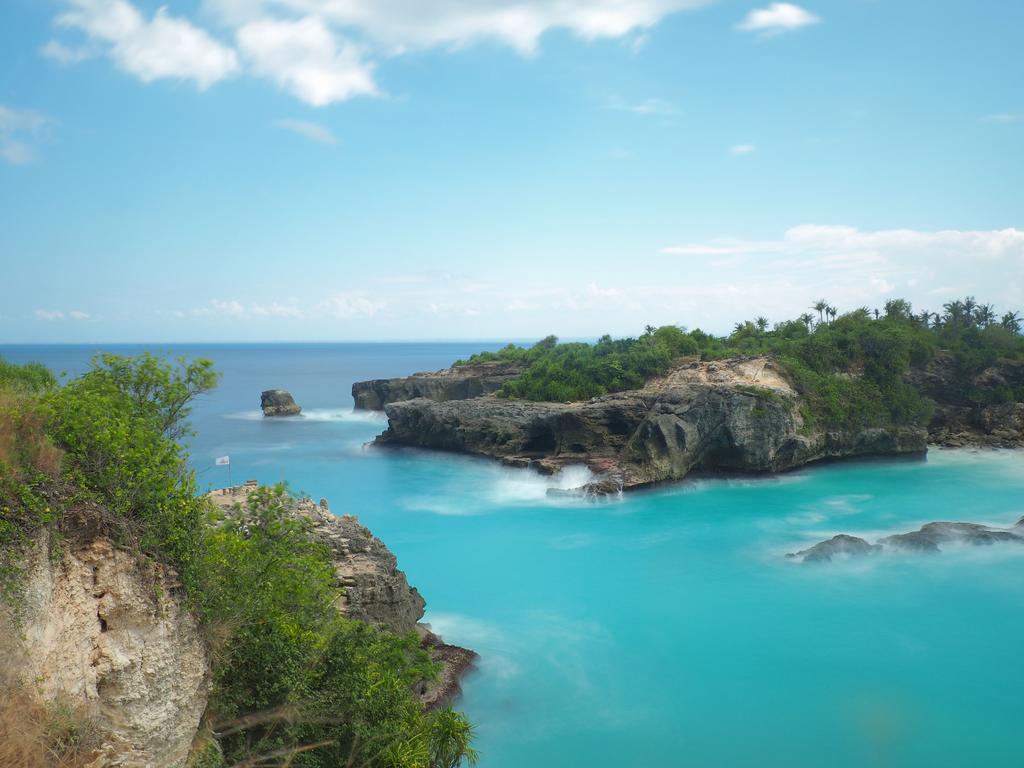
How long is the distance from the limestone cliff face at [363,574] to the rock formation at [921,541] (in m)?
13.9

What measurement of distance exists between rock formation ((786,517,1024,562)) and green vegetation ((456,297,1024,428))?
451 inches

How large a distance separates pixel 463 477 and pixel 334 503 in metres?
6.82

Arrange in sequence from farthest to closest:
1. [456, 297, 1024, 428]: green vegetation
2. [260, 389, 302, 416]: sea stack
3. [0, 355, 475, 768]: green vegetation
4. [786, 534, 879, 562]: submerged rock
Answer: [260, 389, 302, 416]: sea stack, [456, 297, 1024, 428]: green vegetation, [786, 534, 879, 562]: submerged rock, [0, 355, 475, 768]: green vegetation

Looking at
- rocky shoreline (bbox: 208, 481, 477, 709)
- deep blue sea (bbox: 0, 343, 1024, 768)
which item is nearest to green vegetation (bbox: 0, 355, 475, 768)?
rocky shoreline (bbox: 208, 481, 477, 709)

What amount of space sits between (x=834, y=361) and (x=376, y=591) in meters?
32.7

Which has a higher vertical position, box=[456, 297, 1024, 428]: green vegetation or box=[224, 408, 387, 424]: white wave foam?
box=[456, 297, 1024, 428]: green vegetation

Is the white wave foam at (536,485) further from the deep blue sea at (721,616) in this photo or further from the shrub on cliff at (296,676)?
the shrub on cliff at (296,676)

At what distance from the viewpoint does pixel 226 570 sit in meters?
9.45

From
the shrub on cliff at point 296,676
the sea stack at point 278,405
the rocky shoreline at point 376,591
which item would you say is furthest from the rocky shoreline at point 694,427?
the sea stack at point 278,405

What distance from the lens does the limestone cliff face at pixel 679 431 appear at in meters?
32.9

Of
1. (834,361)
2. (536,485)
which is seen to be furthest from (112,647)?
(834,361)

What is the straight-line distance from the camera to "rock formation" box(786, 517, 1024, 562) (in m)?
23.3

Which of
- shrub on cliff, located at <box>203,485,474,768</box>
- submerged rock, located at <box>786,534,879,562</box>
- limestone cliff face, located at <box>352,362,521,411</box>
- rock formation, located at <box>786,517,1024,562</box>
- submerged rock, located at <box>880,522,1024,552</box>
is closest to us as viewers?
shrub on cliff, located at <box>203,485,474,768</box>

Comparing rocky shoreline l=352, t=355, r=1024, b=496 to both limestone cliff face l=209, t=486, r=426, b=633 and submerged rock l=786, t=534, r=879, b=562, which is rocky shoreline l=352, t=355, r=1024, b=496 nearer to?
submerged rock l=786, t=534, r=879, b=562
